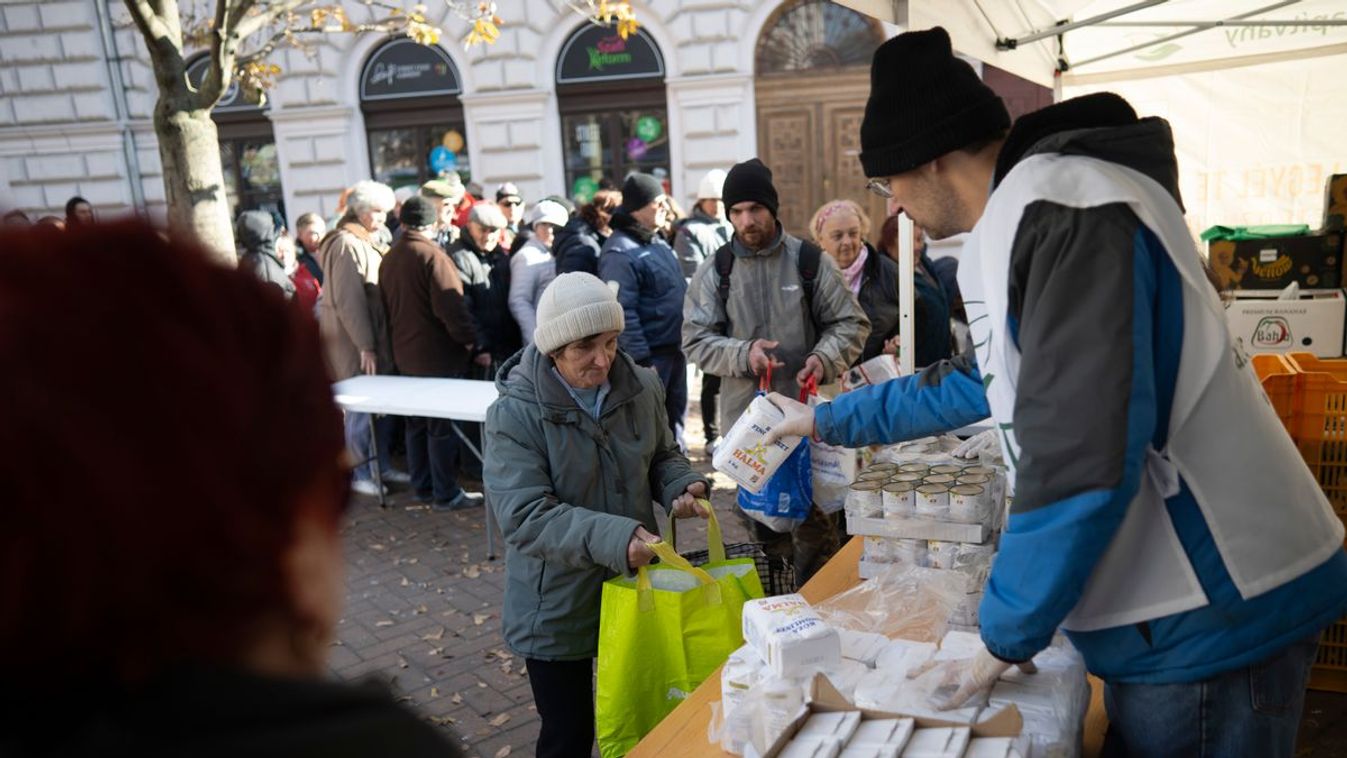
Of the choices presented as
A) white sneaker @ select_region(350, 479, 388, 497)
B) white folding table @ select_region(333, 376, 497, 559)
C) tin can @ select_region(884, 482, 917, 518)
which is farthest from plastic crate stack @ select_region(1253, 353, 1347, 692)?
white sneaker @ select_region(350, 479, 388, 497)

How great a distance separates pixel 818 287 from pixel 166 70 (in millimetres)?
4758

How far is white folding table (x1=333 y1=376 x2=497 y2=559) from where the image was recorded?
17.8ft

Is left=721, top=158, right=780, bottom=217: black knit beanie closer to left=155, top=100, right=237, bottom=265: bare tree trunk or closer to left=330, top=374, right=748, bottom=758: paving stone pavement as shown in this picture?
left=330, top=374, right=748, bottom=758: paving stone pavement

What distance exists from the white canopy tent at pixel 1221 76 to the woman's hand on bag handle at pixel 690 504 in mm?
2649

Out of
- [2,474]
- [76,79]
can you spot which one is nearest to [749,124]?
[76,79]

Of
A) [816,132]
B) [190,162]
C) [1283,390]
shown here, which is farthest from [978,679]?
[816,132]

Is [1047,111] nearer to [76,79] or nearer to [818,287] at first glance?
[818,287]

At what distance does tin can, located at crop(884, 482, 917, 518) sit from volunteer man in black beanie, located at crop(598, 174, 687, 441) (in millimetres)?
3498

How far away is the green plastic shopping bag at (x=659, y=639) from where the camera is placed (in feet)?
7.41

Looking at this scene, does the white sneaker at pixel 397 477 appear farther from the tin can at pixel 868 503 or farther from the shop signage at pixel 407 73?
the shop signage at pixel 407 73

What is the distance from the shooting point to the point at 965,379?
204 centimetres

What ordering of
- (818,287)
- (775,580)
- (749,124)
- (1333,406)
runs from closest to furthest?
(1333,406) < (775,580) < (818,287) < (749,124)

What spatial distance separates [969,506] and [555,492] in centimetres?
110

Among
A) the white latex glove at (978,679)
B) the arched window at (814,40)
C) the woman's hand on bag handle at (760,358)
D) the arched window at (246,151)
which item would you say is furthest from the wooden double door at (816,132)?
the white latex glove at (978,679)
